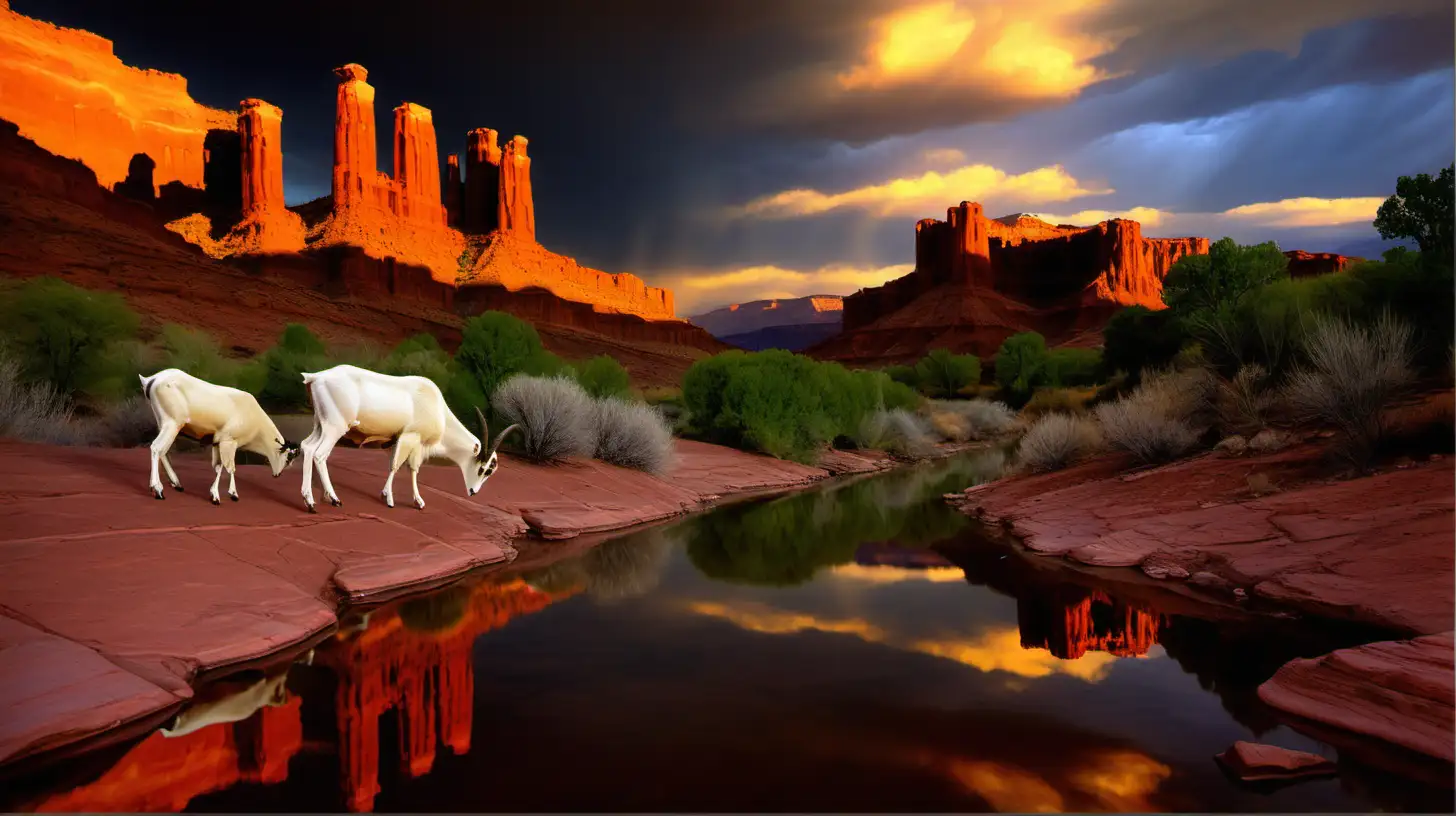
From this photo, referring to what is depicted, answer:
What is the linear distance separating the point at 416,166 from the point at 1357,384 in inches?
4525

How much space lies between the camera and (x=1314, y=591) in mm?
7336

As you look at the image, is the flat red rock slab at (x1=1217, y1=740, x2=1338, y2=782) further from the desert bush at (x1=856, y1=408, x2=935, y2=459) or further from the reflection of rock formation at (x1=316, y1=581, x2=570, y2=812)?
the desert bush at (x1=856, y1=408, x2=935, y2=459)

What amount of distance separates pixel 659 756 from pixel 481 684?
1993mm

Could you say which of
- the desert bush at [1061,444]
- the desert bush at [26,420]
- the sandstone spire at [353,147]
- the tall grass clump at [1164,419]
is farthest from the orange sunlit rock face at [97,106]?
the tall grass clump at [1164,419]

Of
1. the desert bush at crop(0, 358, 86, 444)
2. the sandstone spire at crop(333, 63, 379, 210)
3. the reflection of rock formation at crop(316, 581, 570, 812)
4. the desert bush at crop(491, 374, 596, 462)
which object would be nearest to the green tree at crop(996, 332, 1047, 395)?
the desert bush at crop(491, 374, 596, 462)

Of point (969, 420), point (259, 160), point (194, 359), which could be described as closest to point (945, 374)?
point (969, 420)

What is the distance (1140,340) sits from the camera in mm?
32031

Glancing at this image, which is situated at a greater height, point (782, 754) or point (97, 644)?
point (97, 644)

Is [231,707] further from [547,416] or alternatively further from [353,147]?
[353,147]

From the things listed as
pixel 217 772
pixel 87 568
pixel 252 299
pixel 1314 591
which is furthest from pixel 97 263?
pixel 1314 591

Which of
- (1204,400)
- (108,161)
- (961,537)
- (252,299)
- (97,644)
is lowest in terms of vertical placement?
(961,537)

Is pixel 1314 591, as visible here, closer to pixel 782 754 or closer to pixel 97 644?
pixel 782 754

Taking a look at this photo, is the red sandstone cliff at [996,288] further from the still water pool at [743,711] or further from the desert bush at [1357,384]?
the still water pool at [743,711]

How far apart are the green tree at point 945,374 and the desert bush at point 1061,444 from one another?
46255mm
